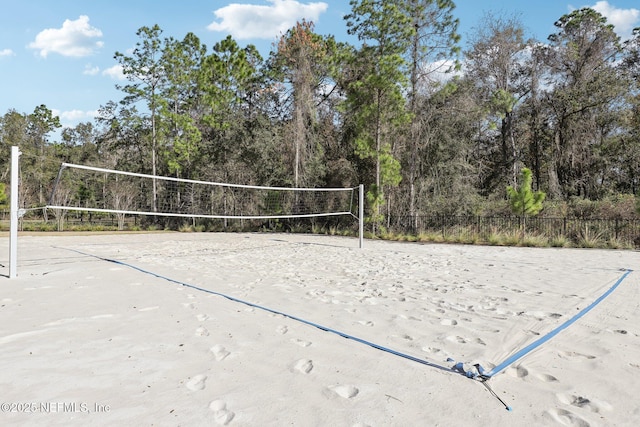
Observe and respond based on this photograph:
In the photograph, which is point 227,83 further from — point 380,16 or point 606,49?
point 606,49

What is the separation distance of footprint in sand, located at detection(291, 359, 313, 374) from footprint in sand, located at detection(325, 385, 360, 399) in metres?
0.28

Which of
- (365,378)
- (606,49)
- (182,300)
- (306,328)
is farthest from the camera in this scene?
(606,49)

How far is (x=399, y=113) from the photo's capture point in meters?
15.6

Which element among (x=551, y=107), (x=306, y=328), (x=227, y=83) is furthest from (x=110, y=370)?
(x=551, y=107)

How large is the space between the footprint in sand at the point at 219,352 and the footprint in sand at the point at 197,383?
10.8 inches

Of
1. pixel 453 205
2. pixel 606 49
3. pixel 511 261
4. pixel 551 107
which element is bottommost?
pixel 511 261

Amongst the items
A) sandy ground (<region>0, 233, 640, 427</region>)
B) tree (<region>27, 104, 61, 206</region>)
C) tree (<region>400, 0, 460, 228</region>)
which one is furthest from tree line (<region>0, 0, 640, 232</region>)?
tree (<region>27, 104, 61, 206</region>)

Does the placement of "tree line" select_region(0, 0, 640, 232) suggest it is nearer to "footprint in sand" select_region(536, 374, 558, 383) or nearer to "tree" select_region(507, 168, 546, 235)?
"tree" select_region(507, 168, 546, 235)

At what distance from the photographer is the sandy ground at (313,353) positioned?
1871 mm

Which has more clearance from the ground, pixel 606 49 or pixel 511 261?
pixel 606 49

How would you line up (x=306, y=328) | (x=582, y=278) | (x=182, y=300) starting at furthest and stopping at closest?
(x=582, y=278), (x=182, y=300), (x=306, y=328)

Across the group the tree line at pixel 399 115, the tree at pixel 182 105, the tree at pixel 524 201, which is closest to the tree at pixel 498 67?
the tree line at pixel 399 115

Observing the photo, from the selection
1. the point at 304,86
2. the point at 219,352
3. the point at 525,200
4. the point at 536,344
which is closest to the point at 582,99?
the point at 525,200

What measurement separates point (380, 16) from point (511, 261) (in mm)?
11314
